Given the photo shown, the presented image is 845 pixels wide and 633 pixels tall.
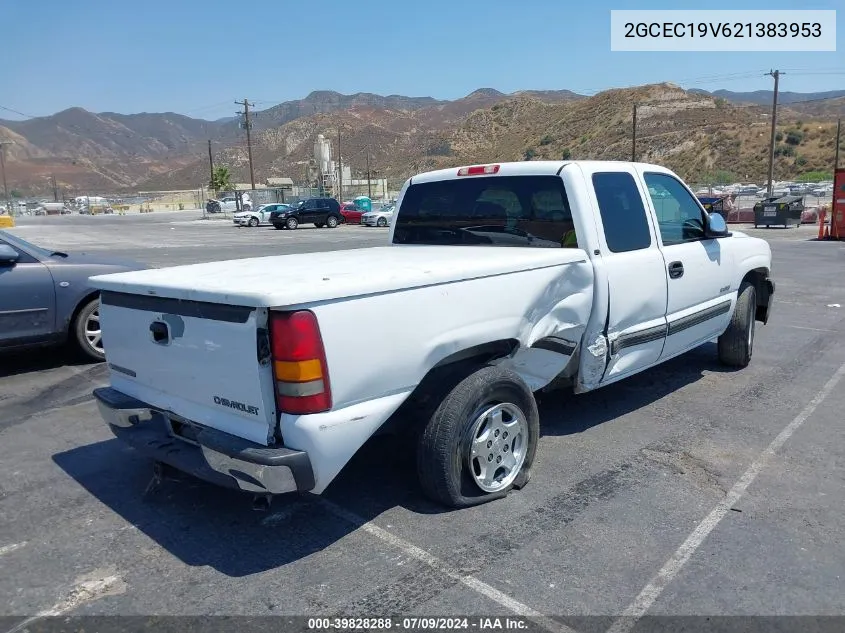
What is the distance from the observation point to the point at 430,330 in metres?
3.42

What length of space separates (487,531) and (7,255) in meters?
5.36

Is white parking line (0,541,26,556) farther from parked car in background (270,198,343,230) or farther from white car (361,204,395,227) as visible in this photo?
parked car in background (270,198,343,230)

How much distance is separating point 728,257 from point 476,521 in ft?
12.2

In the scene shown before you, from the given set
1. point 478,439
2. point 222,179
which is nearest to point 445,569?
point 478,439

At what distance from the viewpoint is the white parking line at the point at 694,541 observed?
2.89 m

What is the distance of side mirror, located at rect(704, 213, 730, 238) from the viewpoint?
577cm

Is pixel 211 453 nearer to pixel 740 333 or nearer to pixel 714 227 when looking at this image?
pixel 714 227

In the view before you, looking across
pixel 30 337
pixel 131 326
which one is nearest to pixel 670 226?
pixel 131 326

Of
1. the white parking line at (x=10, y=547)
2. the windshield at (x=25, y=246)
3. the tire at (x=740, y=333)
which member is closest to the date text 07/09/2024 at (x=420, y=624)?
the white parking line at (x=10, y=547)

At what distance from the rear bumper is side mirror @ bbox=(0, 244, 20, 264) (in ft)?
11.0

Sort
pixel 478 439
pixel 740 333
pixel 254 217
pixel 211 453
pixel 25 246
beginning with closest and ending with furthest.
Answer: pixel 211 453
pixel 478 439
pixel 740 333
pixel 25 246
pixel 254 217

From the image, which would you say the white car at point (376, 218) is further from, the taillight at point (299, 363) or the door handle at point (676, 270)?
the taillight at point (299, 363)

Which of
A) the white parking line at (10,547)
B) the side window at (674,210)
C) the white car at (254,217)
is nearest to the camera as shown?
the white parking line at (10,547)

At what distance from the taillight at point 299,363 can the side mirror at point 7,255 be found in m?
4.78
